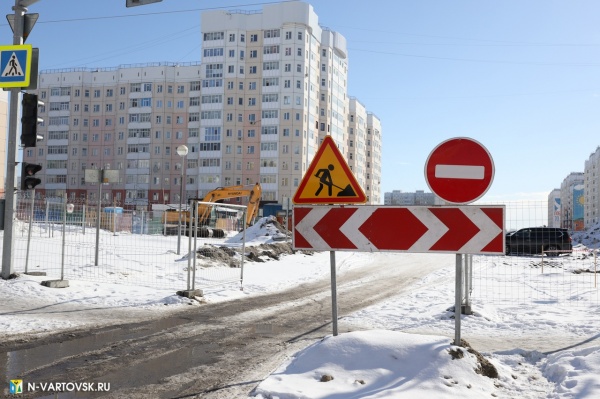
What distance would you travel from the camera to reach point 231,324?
28.1ft

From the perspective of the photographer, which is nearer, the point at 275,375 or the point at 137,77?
the point at 275,375

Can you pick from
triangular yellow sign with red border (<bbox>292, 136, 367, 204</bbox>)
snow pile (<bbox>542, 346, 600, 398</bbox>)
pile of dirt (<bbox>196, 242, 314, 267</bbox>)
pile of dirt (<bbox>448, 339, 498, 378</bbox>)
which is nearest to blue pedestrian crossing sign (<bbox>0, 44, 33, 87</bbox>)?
pile of dirt (<bbox>196, 242, 314, 267</bbox>)

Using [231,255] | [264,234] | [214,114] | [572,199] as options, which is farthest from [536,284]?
[572,199]

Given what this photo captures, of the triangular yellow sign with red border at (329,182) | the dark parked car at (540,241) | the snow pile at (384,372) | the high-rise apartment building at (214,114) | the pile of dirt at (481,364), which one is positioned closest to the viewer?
the snow pile at (384,372)

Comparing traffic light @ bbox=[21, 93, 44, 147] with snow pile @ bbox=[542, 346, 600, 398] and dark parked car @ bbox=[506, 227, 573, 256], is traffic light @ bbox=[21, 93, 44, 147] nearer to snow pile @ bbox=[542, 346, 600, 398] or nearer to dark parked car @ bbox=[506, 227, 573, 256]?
snow pile @ bbox=[542, 346, 600, 398]

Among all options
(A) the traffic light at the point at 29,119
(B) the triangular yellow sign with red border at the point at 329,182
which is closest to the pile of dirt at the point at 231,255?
(A) the traffic light at the point at 29,119

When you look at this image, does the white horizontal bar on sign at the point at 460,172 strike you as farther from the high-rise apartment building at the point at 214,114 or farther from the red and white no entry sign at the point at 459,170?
the high-rise apartment building at the point at 214,114

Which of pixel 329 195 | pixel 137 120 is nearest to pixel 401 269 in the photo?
pixel 329 195

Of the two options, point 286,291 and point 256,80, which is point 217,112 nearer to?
point 256,80

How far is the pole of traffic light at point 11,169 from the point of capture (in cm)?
1162

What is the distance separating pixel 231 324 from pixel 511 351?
431cm

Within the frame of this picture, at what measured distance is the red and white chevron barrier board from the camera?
5.17 meters

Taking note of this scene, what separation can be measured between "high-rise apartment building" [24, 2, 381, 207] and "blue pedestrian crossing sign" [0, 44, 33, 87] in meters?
65.7

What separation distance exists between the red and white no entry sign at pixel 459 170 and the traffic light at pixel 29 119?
390 inches
